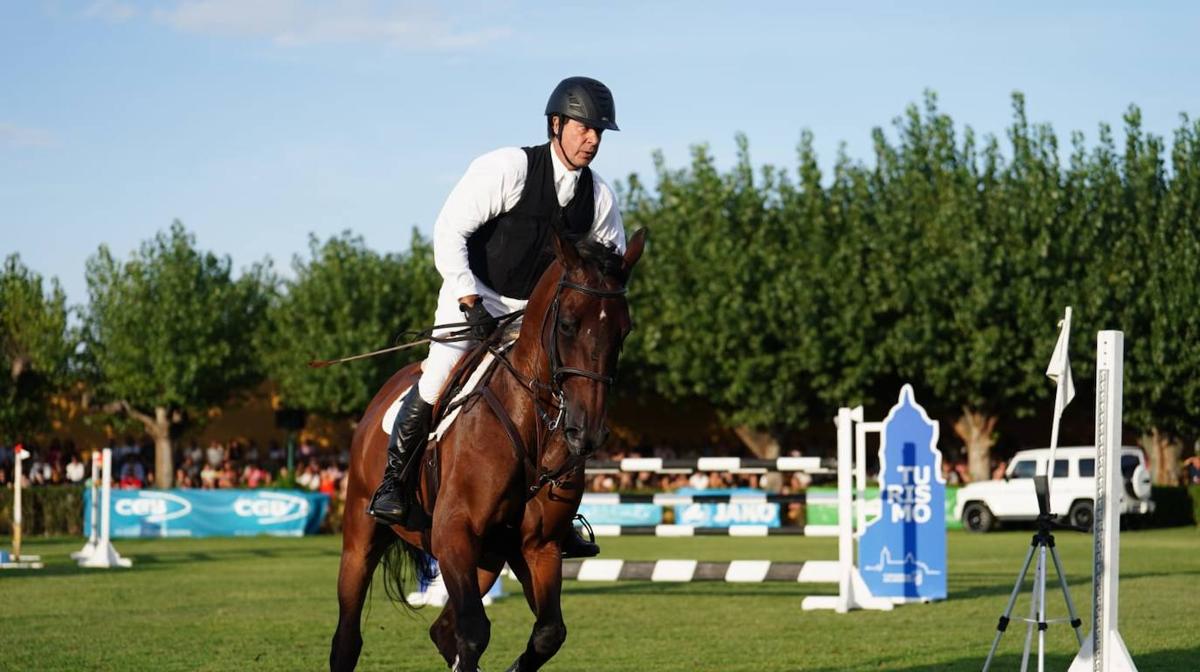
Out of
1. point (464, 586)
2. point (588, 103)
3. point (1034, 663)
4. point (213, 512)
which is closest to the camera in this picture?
point (464, 586)

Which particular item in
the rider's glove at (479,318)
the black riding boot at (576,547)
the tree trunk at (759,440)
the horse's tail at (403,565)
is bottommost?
the tree trunk at (759,440)

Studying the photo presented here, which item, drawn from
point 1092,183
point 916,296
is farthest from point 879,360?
point 1092,183

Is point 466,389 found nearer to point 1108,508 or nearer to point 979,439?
point 1108,508

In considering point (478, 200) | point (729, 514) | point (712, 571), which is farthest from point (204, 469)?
point (478, 200)

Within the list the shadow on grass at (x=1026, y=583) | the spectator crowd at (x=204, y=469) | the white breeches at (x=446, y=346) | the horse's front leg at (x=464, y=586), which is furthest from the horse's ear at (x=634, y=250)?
the spectator crowd at (x=204, y=469)

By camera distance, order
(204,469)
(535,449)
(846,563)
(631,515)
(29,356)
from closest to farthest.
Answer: (535,449), (846,563), (631,515), (204,469), (29,356)

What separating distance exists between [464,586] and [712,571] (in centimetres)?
960

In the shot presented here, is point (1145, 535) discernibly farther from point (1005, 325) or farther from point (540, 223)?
point (540, 223)

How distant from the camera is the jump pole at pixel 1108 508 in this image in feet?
26.5

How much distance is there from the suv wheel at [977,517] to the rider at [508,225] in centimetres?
2899

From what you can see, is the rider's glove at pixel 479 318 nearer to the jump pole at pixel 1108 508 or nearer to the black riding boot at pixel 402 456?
the black riding boot at pixel 402 456

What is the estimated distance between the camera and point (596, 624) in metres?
14.0

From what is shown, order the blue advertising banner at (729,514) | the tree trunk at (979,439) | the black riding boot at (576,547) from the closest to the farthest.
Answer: the black riding boot at (576,547) < the blue advertising banner at (729,514) < the tree trunk at (979,439)

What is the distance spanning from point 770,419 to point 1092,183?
456 inches
